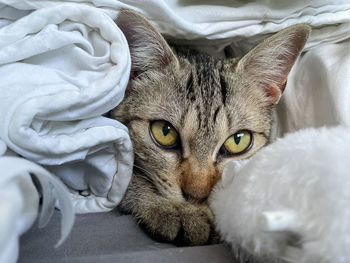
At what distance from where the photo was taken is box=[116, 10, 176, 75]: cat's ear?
908 mm

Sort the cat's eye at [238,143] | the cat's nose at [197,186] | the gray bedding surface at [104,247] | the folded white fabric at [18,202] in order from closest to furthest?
the folded white fabric at [18,202] < the gray bedding surface at [104,247] < the cat's nose at [197,186] < the cat's eye at [238,143]

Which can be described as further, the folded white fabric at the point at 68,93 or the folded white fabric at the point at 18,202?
the folded white fabric at the point at 68,93

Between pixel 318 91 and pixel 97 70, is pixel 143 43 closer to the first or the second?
pixel 97 70

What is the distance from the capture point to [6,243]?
446 millimetres

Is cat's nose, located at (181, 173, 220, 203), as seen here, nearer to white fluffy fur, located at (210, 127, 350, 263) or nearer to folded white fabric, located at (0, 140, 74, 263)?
white fluffy fur, located at (210, 127, 350, 263)

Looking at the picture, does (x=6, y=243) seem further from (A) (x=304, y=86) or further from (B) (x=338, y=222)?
(A) (x=304, y=86)

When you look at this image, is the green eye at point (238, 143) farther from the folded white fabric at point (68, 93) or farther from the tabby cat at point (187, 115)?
the folded white fabric at point (68, 93)

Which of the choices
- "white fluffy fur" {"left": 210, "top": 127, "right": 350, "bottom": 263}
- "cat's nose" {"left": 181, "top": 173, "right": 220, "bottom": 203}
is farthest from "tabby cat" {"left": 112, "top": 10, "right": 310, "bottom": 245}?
"white fluffy fur" {"left": 210, "top": 127, "right": 350, "bottom": 263}

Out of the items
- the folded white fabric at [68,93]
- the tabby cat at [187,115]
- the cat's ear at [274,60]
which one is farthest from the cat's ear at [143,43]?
the cat's ear at [274,60]

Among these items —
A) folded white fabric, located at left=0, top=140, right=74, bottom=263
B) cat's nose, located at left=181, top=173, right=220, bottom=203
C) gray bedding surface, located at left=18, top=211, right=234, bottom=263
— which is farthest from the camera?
cat's nose, located at left=181, top=173, right=220, bottom=203

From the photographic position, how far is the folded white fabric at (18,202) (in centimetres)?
45

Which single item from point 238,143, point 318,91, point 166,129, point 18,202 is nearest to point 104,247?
point 18,202

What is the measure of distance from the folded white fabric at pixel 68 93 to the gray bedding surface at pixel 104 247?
4.1 inches

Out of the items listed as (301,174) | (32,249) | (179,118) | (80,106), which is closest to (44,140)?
(80,106)
